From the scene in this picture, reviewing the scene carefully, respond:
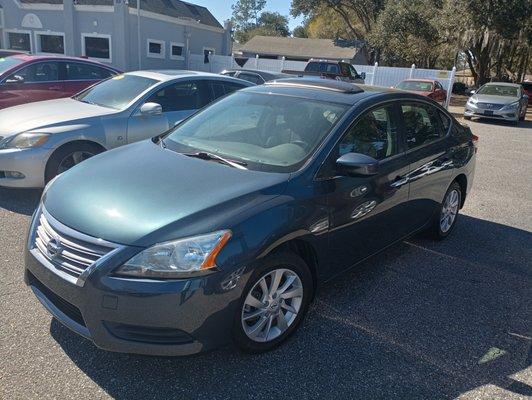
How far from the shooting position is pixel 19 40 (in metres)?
24.2

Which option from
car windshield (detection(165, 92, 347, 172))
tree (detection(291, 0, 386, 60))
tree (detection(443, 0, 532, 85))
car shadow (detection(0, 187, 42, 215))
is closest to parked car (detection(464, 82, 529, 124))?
tree (detection(443, 0, 532, 85))

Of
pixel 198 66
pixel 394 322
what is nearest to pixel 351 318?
pixel 394 322

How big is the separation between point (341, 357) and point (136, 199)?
1656mm

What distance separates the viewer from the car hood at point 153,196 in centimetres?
262

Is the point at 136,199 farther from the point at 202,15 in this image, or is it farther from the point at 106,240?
the point at 202,15

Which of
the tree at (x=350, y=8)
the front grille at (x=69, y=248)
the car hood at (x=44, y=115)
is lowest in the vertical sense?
the front grille at (x=69, y=248)

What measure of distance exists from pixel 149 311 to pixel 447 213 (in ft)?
12.8

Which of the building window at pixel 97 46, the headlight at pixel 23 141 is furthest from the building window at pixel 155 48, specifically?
the headlight at pixel 23 141

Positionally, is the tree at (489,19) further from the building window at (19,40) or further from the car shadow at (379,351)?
the car shadow at (379,351)

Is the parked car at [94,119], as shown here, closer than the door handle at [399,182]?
No

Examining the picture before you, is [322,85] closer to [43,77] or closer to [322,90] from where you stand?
[322,90]

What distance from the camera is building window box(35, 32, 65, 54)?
76.8 feet

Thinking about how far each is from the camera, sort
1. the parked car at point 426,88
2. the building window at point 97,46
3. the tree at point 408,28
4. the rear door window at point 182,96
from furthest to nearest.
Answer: the tree at point 408,28, the building window at point 97,46, the parked car at point 426,88, the rear door window at point 182,96

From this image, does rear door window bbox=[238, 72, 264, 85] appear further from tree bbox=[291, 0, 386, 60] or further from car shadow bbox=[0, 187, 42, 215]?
tree bbox=[291, 0, 386, 60]
